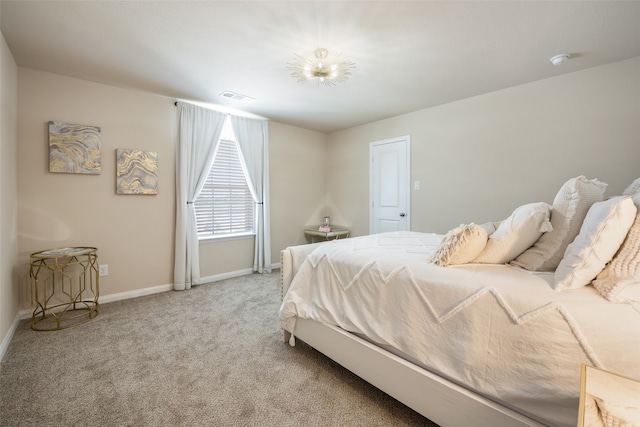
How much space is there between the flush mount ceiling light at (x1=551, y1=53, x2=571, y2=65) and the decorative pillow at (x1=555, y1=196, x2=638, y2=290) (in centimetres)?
208

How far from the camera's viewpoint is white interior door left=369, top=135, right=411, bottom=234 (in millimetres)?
4141

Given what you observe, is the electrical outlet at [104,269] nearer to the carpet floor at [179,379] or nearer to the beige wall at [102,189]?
the beige wall at [102,189]

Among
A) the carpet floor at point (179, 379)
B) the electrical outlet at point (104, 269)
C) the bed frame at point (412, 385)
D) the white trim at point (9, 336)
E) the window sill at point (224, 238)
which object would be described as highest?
the window sill at point (224, 238)

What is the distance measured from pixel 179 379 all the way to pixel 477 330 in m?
1.82

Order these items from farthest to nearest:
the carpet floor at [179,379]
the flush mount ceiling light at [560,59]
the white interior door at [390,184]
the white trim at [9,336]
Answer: the white interior door at [390,184]
the flush mount ceiling light at [560,59]
the white trim at [9,336]
the carpet floor at [179,379]

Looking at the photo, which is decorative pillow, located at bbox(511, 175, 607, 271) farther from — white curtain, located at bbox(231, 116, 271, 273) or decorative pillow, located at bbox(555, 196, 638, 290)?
white curtain, located at bbox(231, 116, 271, 273)

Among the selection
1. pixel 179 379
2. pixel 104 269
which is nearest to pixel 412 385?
pixel 179 379

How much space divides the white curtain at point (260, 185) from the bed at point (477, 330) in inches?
101

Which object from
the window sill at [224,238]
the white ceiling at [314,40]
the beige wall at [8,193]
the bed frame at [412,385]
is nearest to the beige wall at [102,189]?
the beige wall at [8,193]

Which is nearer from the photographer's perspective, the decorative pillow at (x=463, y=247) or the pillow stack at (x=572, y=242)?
the pillow stack at (x=572, y=242)

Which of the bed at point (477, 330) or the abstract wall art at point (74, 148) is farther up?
the abstract wall art at point (74, 148)

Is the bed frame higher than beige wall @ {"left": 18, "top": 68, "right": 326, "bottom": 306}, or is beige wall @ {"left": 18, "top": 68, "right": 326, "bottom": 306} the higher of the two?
beige wall @ {"left": 18, "top": 68, "right": 326, "bottom": 306}

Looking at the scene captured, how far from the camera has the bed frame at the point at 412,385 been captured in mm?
1152

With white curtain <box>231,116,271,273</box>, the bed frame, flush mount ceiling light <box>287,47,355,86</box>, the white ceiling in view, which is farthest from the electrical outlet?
flush mount ceiling light <box>287,47,355,86</box>
